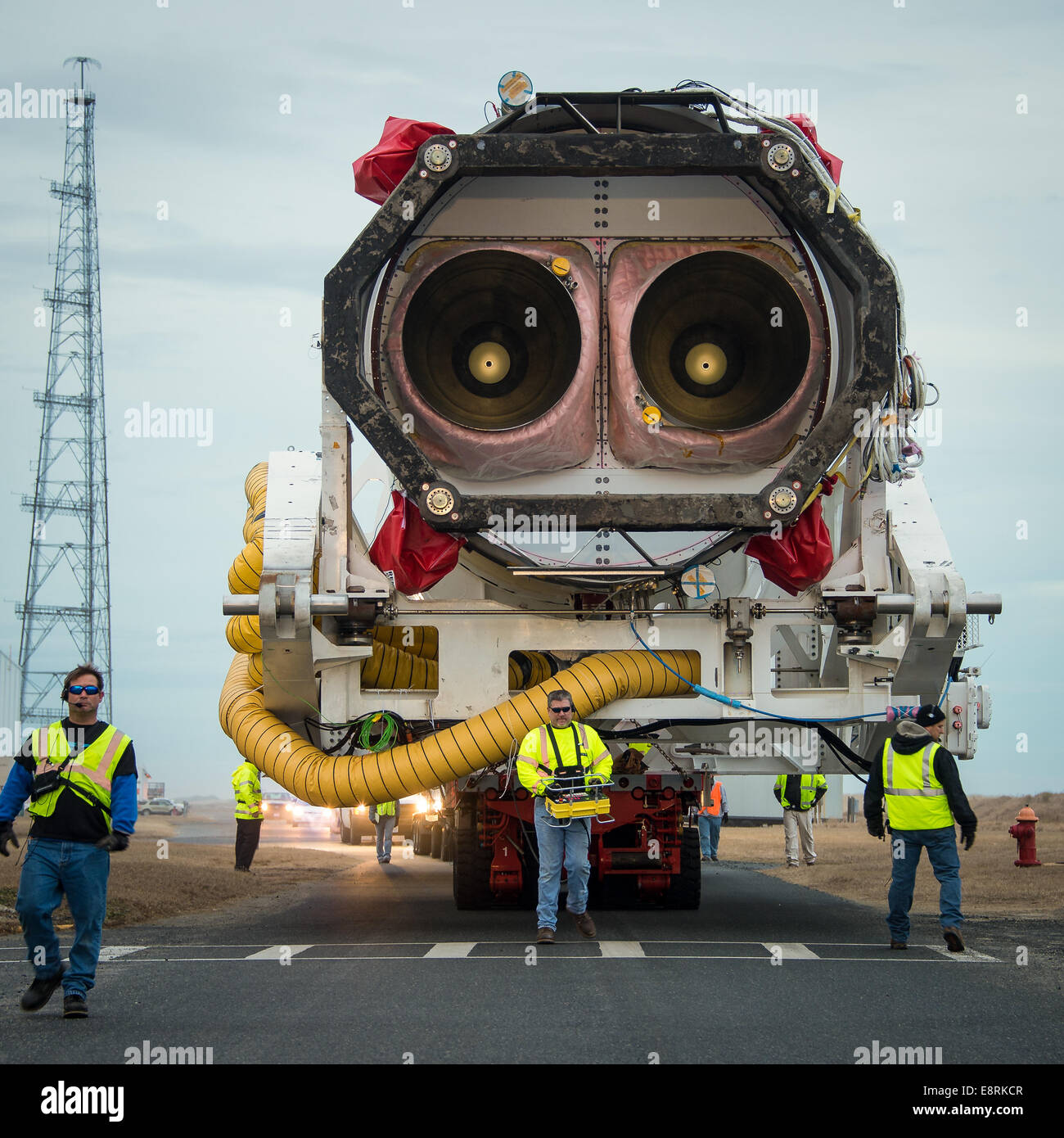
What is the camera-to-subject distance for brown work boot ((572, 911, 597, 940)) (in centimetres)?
897

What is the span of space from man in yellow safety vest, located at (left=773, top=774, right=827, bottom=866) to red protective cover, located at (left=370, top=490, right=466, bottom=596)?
351 inches

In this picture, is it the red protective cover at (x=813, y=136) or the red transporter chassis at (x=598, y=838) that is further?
the red transporter chassis at (x=598, y=838)

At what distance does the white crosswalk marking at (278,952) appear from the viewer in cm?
809

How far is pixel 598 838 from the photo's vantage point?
34.9 ft

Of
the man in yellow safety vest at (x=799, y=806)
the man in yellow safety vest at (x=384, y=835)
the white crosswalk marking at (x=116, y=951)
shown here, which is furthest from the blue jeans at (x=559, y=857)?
the man in yellow safety vest at (x=384, y=835)

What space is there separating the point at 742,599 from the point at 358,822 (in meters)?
19.6

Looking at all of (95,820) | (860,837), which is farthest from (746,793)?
(95,820)

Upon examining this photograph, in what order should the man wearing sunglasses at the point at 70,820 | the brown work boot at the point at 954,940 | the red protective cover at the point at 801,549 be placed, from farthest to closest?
the red protective cover at the point at 801,549 < the brown work boot at the point at 954,940 < the man wearing sunglasses at the point at 70,820

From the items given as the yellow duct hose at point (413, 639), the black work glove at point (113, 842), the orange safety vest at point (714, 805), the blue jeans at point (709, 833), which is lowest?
the blue jeans at point (709, 833)

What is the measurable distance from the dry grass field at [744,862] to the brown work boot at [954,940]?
3.07 meters

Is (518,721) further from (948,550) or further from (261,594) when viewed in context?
(948,550)

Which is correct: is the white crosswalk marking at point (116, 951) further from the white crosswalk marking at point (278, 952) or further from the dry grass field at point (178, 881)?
the dry grass field at point (178, 881)

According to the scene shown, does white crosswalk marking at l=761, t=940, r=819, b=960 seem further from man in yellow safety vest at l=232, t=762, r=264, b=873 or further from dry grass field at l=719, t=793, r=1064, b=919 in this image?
man in yellow safety vest at l=232, t=762, r=264, b=873

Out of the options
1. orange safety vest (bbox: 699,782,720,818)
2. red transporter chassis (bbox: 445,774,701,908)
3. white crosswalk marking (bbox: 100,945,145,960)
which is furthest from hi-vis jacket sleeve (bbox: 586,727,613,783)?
orange safety vest (bbox: 699,782,720,818)
